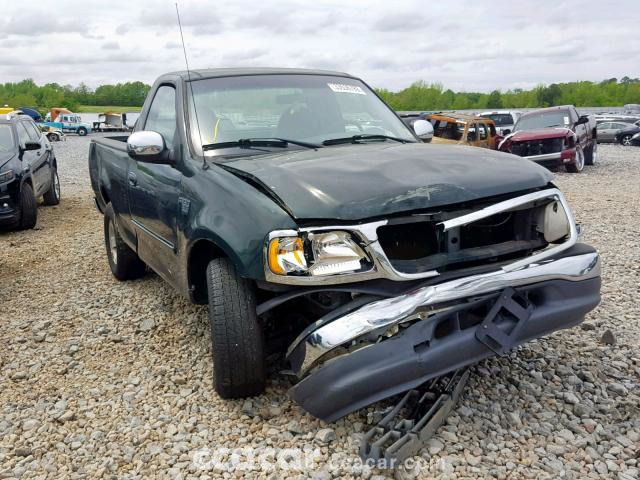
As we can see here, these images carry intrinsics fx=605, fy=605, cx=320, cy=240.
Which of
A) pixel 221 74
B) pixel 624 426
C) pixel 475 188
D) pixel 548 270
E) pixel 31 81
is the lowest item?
pixel 624 426

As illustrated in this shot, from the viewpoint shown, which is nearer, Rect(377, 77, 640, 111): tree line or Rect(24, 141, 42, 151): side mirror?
Rect(24, 141, 42, 151): side mirror

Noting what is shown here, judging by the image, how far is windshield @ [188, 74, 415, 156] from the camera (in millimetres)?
3688

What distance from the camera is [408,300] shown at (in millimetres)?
2510

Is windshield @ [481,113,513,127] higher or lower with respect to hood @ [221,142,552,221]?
higher

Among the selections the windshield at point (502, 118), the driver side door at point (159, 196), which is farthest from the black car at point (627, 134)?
the driver side door at point (159, 196)

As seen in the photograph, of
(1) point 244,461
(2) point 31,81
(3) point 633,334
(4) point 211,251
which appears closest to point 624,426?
(3) point 633,334

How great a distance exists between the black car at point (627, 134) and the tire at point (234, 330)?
29.0 m

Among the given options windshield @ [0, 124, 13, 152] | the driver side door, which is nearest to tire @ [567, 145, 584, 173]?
windshield @ [0, 124, 13, 152]

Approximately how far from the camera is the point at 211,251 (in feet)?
10.8

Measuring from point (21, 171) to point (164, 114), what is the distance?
5.17 metres

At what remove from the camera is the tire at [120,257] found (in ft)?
17.2

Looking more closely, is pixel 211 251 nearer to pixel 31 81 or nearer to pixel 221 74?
pixel 221 74

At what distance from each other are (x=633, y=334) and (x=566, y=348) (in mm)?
553

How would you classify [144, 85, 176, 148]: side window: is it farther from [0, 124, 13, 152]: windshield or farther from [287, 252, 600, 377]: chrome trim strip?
[0, 124, 13, 152]: windshield
